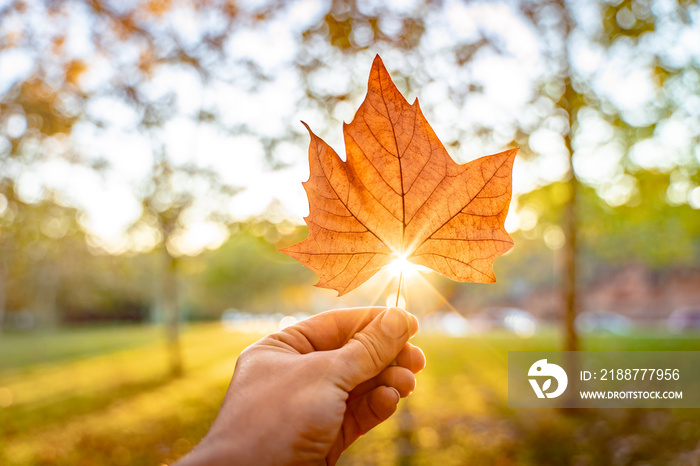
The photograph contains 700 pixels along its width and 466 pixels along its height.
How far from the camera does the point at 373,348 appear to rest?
1.53 m

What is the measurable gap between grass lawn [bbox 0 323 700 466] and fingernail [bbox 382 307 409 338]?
6219mm

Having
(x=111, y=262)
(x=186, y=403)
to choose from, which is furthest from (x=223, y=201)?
(x=111, y=262)

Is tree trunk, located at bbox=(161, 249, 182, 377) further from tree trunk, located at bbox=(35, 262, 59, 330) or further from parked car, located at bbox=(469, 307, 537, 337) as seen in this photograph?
tree trunk, located at bbox=(35, 262, 59, 330)

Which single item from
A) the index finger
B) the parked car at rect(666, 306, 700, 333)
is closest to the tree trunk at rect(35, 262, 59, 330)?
the index finger

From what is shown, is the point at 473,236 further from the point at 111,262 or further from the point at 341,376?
the point at 111,262

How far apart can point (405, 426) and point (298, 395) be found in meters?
6.92

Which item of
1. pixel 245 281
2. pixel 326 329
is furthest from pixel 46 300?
pixel 326 329

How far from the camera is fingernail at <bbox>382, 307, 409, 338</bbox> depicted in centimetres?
152

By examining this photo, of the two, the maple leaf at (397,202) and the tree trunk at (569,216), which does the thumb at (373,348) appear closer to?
the maple leaf at (397,202)

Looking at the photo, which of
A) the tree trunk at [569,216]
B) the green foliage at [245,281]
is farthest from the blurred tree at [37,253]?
the tree trunk at [569,216]

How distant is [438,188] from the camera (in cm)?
136

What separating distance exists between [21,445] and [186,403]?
317 cm

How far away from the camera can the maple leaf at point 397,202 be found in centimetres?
130

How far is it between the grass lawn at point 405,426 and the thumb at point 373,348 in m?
6.16
